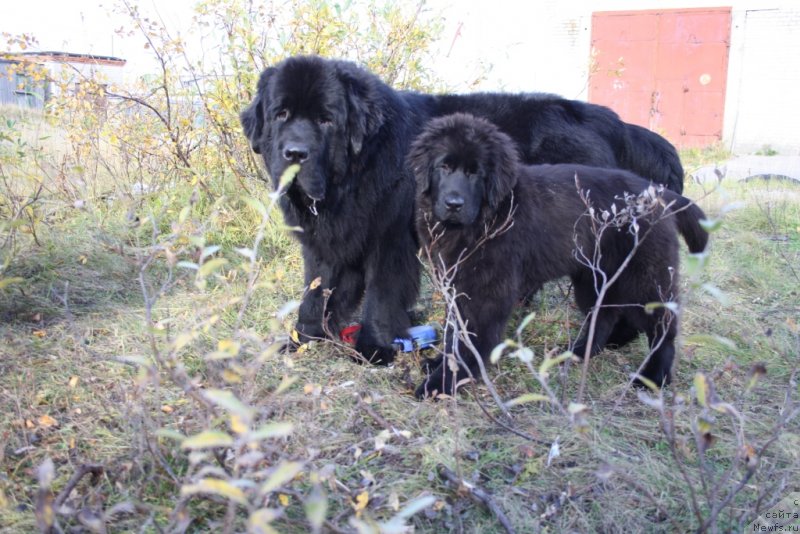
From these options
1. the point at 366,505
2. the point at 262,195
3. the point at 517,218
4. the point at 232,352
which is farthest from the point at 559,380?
the point at 262,195

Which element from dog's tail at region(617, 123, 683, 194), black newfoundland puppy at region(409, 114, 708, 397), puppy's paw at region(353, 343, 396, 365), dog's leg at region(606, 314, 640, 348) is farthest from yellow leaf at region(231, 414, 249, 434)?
dog's tail at region(617, 123, 683, 194)

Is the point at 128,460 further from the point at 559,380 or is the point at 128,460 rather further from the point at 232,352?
the point at 559,380

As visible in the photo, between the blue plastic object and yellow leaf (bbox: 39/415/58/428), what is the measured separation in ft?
5.30

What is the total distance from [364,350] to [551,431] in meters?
1.18

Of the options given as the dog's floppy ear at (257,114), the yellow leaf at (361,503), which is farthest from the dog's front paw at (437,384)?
the dog's floppy ear at (257,114)

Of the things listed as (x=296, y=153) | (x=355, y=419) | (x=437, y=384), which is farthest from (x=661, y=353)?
(x=296, y=153)

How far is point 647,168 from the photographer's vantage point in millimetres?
4156

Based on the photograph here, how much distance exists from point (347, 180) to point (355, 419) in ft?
4.13

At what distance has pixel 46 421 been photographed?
239cm

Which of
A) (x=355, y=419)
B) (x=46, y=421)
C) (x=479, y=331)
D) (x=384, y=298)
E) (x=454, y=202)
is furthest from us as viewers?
(x=384, y=298)

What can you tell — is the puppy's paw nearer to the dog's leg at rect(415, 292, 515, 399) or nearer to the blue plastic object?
the blue plastic object

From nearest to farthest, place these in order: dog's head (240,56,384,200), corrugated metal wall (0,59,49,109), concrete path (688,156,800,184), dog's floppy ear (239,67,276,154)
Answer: dog's head (240,56,384,200), dog's floppy ear (239,67,276,154), corrugated metal wall (0,59,49,109), concrete path (688,156,800,184)

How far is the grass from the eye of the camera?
206 centimetres

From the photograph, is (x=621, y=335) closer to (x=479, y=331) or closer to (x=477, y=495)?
(x=479, y=331)
